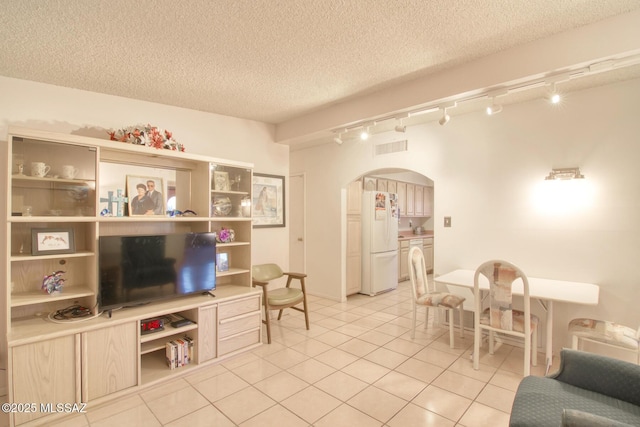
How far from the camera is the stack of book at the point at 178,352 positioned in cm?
277

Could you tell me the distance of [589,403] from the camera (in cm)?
156

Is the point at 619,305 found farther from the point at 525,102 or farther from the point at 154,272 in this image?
the point at 154,272

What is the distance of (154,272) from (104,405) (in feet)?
3.40

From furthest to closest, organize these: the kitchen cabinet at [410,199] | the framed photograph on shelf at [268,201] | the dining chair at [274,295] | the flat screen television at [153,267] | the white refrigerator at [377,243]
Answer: the kitchen cabinet at [410,199] < the white refrigerator at [377,243] < the framed photograph on shelf at [268,201] < the dining chair at [274,295] < the flat screen television at [153,267]

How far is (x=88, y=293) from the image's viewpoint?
8.18 ft

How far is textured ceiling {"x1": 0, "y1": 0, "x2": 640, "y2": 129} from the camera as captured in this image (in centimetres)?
190

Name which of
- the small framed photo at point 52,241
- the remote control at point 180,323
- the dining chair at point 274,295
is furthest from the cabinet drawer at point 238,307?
the small framed photo at point 52,241

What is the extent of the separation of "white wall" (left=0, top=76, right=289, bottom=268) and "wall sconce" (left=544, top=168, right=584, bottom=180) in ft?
10.9

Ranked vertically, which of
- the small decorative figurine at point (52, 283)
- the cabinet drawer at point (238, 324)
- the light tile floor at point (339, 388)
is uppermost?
the small decorative figurine at point (52, 283)

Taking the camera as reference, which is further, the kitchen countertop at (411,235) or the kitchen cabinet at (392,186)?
the kitchen countertop at (411,235)

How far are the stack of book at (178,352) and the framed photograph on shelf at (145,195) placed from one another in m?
1.25

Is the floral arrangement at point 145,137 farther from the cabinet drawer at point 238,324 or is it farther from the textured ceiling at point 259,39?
the cabinet drawer at point 238,324

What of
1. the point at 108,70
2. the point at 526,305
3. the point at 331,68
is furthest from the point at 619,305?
the point at 108,70

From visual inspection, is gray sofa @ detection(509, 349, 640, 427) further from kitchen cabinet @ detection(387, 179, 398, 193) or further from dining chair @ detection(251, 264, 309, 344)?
kitchen cabinet @ detection(387, 179, 398, 193)
